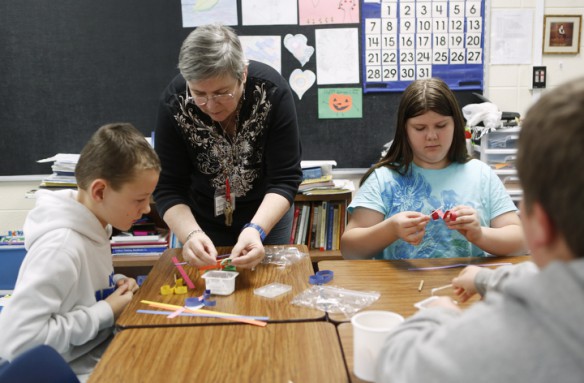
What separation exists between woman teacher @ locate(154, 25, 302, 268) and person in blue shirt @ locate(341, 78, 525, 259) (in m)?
0.31

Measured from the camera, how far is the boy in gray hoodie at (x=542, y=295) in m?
0.59

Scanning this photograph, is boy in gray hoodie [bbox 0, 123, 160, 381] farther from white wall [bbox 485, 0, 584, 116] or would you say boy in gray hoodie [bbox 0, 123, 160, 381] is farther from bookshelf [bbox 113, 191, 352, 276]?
white wall [bbox 485, 0, 584, 116]

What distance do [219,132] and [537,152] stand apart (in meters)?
1.36

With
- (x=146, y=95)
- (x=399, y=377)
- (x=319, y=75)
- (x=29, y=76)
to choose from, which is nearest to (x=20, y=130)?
(x=29, y=76)

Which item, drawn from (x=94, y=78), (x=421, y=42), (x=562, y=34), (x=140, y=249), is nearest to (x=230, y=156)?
(x=140, y=249)

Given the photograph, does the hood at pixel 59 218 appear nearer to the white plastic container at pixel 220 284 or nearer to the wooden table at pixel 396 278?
the white plastic container at pixel 220 284

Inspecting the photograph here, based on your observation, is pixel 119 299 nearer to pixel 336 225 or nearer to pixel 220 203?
pixel 220 203

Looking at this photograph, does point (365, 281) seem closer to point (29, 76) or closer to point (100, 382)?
point (100, 382)

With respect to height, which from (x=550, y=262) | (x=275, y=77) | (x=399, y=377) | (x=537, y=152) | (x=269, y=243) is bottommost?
(x=269, y=243)

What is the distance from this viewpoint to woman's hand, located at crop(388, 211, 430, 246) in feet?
5.27

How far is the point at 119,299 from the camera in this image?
1431 mm

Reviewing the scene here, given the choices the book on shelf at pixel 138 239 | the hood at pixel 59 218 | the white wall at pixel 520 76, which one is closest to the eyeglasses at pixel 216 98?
the hood at pixel 59 218

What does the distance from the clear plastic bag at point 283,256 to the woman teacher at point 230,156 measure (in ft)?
0.22

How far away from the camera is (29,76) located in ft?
10.2
